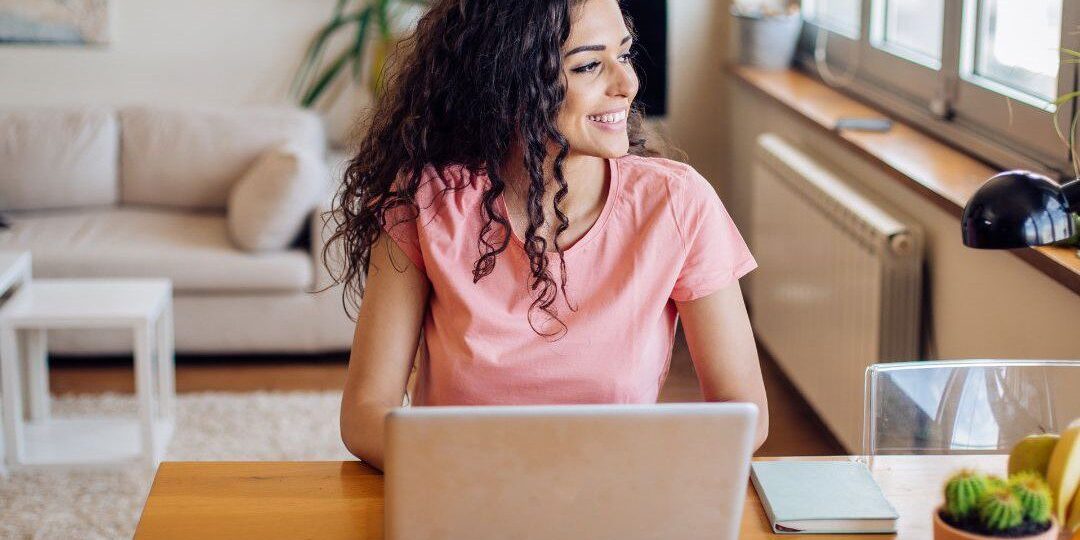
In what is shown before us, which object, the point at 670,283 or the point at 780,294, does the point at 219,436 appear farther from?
the point at 670,283

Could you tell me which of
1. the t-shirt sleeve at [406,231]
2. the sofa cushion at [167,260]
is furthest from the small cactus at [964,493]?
the sofa cushion at [167,260]

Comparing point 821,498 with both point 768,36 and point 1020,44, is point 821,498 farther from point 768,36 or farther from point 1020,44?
point 768,36

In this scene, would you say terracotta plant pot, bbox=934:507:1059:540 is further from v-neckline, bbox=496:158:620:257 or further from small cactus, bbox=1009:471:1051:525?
v-neckline, bbox=496:158:620:257

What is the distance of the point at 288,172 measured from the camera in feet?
12.5

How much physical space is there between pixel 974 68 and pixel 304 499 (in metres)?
1.99

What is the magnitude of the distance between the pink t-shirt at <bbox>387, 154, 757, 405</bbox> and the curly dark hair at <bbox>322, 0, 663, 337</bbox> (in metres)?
0.02

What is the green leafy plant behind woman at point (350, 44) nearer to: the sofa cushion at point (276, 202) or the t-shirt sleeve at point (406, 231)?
the sofa cushion at point (276, 202)

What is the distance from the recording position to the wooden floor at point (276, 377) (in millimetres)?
3473

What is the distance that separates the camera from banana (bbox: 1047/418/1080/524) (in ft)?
3.72

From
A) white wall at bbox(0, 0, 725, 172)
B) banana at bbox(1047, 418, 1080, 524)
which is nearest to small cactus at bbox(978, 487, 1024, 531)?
banana at bbox(1047, 418, 1080, 524)

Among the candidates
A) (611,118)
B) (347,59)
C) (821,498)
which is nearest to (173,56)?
(347,59)

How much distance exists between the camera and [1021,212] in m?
1.24

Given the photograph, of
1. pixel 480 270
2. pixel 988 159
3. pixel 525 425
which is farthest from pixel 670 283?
pixel 988 159

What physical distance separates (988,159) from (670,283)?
124cm
